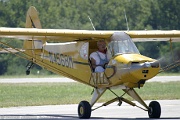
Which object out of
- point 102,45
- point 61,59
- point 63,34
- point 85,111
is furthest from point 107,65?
point 61,59

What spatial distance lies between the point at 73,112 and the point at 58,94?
8.55 meters

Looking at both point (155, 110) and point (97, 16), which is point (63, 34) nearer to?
point (155, 110)

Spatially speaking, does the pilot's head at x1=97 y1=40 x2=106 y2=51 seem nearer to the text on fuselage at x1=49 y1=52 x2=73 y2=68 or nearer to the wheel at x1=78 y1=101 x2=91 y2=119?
the text on fuselage at x1=49 y1=52 x2=73 y2=68

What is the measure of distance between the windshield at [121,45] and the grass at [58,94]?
6.79 metres

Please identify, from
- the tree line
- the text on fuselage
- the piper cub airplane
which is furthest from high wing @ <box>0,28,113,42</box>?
the tree line

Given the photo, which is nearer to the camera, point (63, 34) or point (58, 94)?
point (63, 34)

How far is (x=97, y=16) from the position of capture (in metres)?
72.1

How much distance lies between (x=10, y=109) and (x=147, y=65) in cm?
709

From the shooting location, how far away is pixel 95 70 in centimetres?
2086

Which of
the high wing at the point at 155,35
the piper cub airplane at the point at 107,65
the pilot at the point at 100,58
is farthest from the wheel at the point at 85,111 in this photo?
the high wing at the point at 155,35

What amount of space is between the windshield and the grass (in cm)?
679

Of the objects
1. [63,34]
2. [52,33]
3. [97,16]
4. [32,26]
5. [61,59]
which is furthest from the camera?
[97,16]

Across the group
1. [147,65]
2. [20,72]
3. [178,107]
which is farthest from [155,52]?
[147,65]

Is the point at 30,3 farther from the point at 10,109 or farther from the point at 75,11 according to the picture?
the point at 10,109
